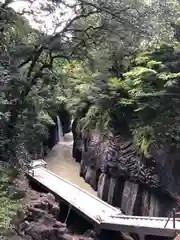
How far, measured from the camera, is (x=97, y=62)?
6121 mm

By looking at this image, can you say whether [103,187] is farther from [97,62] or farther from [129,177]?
[97,62]

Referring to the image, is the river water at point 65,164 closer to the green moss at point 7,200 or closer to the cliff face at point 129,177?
the cliff face at point 129,177

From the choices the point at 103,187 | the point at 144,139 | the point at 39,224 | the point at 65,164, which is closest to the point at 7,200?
the point at 39,224

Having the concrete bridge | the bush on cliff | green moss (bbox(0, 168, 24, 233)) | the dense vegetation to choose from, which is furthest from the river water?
green moss (bbox(0, 168, 24, 233))

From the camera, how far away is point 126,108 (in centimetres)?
773

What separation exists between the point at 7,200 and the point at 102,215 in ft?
8.18

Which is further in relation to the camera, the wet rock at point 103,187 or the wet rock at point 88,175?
the wet rock at point 88,175

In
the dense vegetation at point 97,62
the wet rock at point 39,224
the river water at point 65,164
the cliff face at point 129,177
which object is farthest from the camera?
the river water at point 65,164

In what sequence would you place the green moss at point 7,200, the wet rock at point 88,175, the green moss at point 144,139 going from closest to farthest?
the green moss at point 7,200, the green moss at point 144,139, the wet rock at point 88,175

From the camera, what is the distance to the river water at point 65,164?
9277mm

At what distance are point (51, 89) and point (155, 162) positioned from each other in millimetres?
2792

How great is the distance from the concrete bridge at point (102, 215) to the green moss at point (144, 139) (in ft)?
4.63

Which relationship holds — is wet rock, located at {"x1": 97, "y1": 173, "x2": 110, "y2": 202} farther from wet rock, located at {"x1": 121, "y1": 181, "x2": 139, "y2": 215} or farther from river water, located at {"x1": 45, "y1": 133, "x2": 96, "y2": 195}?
wet rock, located at {"x1": 121, "y1": 181, "x2": 139, "y2": 215}

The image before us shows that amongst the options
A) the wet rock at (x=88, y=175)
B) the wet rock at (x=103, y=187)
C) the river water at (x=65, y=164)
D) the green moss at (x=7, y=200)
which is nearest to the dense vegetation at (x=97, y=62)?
the green moss at (x=7, y=200)
